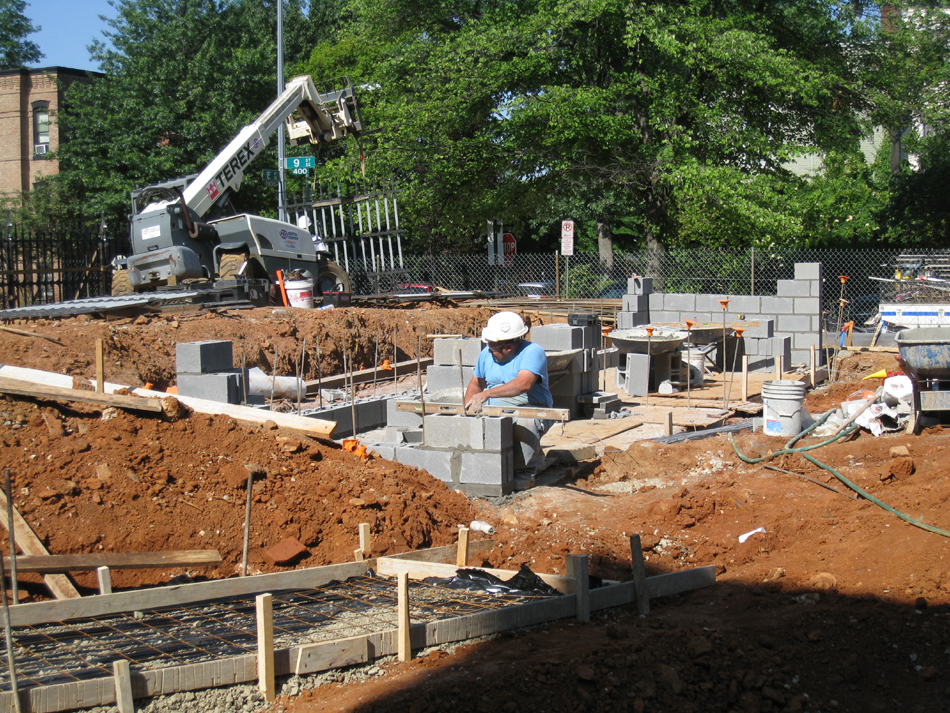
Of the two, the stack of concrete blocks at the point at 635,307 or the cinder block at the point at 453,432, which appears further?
the stack of concrete blocks at the point at 635,307

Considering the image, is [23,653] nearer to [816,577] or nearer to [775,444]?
[816,577]

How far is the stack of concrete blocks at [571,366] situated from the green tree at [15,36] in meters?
39.1

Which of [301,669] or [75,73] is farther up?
[75,73]

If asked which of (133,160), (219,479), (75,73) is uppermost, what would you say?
(75,73)

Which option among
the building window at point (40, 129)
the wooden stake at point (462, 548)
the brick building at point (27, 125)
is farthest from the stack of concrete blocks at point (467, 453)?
the building window at point (40, 129)

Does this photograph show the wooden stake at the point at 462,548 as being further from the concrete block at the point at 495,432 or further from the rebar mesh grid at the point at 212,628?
the concrete block at the point at 495,432

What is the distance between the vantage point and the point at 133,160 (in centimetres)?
2519

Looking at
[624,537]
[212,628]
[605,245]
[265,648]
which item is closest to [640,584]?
[624,537]

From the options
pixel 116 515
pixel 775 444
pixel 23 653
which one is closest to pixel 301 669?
pixel 23 653

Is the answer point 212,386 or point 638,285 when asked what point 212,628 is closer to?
point 212,386

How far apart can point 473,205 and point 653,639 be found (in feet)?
60.7

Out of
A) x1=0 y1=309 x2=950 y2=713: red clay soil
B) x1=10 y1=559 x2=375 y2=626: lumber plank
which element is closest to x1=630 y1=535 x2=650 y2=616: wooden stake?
x1=0 y1=309 x2=950 y2=713: red clay soil

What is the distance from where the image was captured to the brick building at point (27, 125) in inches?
1235

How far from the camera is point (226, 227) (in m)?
15.2
